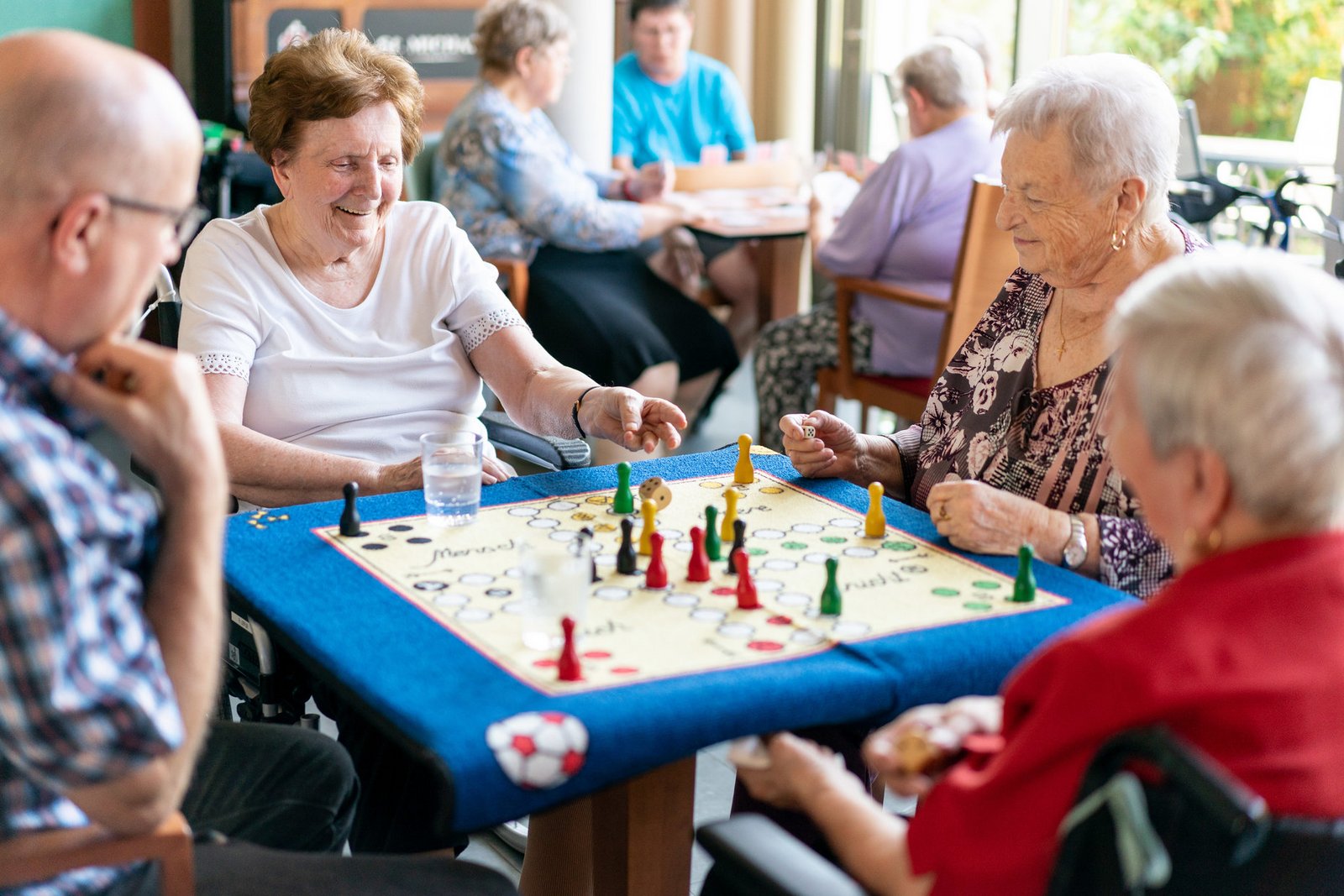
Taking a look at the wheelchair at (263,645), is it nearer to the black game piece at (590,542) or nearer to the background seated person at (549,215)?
the black game piece at (590,542)

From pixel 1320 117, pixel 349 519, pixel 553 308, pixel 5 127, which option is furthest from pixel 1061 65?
pixel 1320 117

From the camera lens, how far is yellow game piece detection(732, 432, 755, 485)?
2.10 metres

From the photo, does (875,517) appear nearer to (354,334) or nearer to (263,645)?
(263,645)

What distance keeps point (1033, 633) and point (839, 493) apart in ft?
1.80

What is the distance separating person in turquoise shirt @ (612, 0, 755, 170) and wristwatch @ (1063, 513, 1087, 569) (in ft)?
13.8

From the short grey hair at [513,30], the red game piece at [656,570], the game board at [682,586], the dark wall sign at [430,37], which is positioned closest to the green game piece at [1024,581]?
the game board at [682,586]

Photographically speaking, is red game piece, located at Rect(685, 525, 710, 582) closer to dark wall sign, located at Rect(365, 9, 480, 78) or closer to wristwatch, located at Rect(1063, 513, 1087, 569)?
wristwatch, located at Rect(1063, 513, 1087, 569)

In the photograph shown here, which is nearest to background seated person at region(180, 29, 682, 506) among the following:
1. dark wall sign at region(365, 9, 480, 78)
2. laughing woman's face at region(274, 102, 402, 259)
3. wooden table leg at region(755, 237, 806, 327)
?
laughing woman's face at region(274, 102, 402, 259)

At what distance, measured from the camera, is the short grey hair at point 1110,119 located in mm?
2055

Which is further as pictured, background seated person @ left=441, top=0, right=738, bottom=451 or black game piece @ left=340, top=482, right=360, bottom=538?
background seated person @ left=441, top=0, right=738, bottom=451

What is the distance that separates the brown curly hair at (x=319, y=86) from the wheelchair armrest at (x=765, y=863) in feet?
5.01

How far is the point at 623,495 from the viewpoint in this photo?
6.39 feet

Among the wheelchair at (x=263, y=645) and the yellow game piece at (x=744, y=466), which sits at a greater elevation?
the yellow game piece at (x=744, y=466)

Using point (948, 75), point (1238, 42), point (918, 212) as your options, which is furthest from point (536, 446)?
point (1238, 42)
